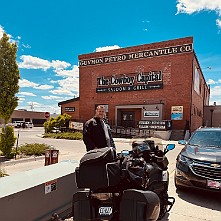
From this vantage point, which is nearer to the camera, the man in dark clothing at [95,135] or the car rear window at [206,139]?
the man in dark clothing at [95,135]

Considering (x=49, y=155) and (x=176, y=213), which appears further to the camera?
→ (x=49, y=155)

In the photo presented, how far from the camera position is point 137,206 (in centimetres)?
229

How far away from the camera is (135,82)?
82.6 ft

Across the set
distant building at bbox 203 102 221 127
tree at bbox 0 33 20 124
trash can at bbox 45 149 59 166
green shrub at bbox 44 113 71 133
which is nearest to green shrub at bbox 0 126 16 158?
tree at bbox 0 33 20 124

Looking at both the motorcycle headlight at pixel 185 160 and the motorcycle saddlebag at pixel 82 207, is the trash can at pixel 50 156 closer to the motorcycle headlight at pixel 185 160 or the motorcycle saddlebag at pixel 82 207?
the motorcycle headlight at pixel 185 160

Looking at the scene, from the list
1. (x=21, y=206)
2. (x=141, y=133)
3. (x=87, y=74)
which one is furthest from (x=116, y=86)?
(x=21, y=206)

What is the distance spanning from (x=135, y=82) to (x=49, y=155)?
20210 mm

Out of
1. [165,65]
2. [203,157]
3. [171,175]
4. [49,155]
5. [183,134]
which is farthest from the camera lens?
[165,65]

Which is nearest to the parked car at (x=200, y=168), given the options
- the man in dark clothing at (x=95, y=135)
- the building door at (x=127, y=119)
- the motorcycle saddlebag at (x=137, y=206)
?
the man in dark clothing at (x=95, y=135)

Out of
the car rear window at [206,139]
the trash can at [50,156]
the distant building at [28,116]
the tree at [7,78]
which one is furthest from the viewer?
the distant building at [28,116]

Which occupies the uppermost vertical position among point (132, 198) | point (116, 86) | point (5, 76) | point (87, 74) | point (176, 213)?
point (87, 74)

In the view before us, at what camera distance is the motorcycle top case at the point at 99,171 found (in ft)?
7.68

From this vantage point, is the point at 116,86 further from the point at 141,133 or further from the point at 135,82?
the point at 141,133

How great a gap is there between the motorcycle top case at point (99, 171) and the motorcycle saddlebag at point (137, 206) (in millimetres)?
207
